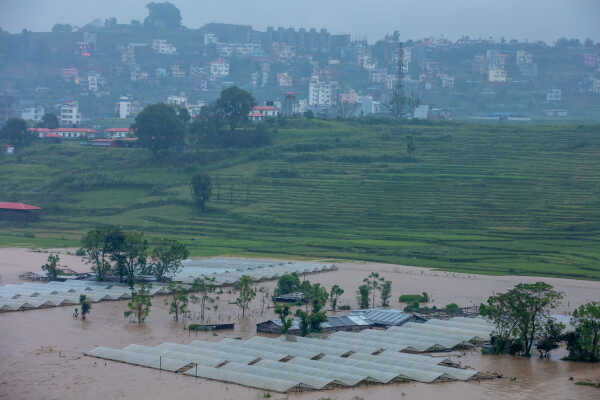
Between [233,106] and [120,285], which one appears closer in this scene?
[120,285]

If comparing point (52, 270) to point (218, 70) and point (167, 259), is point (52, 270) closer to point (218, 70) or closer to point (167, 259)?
point (167, 259)

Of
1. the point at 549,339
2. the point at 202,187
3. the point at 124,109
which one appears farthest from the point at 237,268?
the point at 124,109

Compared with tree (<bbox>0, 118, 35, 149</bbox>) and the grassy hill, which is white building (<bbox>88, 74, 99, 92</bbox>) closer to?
tree (<bbox>0, 118, 35, 149</bbox>)

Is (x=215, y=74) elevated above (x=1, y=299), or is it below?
above

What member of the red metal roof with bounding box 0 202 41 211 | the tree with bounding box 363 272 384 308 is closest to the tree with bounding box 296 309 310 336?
the tree with bounding box 363 272 384 308

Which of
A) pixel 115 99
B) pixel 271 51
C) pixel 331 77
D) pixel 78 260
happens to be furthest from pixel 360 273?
pixel 271 51

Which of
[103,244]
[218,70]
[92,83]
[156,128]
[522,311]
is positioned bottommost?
[103,244]

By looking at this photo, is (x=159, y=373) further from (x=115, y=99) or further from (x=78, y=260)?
(x=115, y=99)
